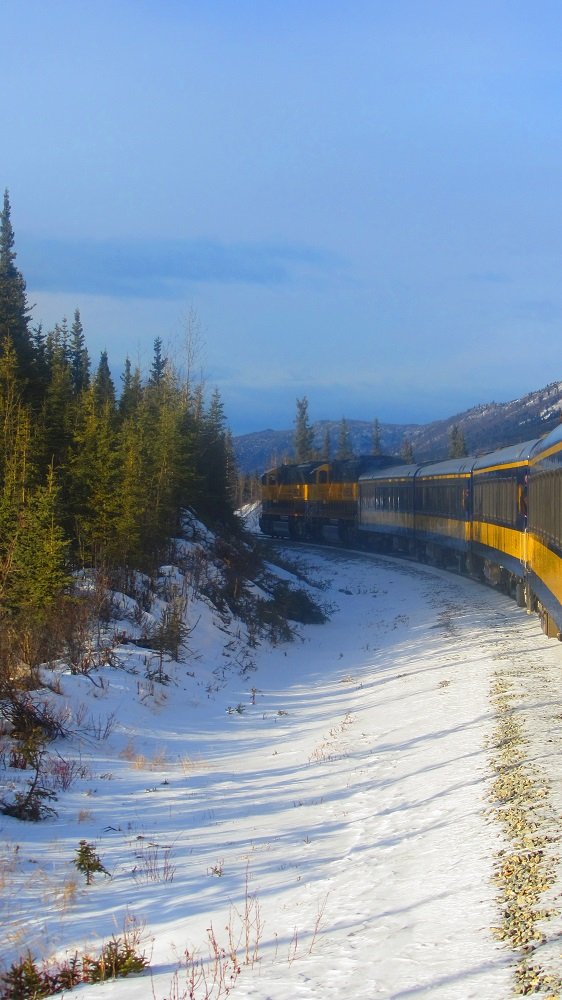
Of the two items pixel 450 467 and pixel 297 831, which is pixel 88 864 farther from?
pixel 450 467

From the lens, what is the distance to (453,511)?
2919 centimetres

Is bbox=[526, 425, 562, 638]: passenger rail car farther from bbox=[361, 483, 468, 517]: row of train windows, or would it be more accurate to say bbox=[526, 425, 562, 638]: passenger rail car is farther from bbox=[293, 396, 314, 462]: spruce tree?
bbox=[293, 396, 314, 462]: spruce tree

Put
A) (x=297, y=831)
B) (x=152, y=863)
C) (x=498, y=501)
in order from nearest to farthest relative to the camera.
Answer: (x=152, y=863) < (x=297, y=831) < (x=498, y=501)

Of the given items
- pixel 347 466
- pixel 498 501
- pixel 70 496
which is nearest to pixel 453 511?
pixel 498 501

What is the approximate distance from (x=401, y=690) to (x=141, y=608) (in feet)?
17.6

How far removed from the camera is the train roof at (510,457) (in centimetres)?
1885

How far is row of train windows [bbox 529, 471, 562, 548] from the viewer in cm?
1227

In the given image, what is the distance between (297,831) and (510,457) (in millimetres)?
14436

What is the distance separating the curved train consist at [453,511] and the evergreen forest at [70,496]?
7.19m

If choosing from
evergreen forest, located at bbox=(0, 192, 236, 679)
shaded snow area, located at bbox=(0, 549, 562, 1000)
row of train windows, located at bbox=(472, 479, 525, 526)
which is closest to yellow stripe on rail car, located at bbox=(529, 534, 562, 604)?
shaded snow area, located at bbox=(0, 549, 562, 1000)

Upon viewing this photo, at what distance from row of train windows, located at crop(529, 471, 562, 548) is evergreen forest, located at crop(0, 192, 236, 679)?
22.8 ft

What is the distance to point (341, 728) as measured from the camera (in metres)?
11.8

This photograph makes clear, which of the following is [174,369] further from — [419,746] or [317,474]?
[419,746]

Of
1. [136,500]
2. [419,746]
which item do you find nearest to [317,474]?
[136,500]
